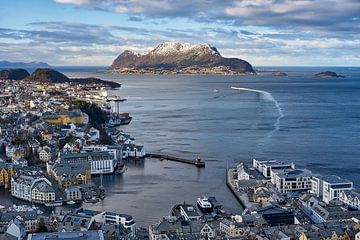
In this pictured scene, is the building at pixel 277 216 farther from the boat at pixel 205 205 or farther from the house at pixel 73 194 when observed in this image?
the house at pixel 73 194

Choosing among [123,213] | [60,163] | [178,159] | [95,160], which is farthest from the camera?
[178,159]

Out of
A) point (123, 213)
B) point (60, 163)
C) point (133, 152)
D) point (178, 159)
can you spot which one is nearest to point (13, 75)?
point (133, 152)

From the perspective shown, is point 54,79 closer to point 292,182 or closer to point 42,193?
point 42,193

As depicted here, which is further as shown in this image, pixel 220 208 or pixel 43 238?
pixel 220 208

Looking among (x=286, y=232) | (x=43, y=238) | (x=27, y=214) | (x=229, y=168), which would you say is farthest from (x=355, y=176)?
(x=43, y=238)

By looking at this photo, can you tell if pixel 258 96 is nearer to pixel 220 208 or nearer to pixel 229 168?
pixel 229 168

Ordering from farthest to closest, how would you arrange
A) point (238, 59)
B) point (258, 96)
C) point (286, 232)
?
point (238, 59) < point (258, 96) < point (286, 232)

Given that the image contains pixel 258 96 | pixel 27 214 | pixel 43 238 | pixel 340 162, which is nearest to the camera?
pixel 43 238

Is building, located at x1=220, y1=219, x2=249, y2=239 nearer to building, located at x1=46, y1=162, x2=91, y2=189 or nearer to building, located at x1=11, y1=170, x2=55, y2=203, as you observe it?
building, located at x1=11, y1=170, x2=55, y2=203
